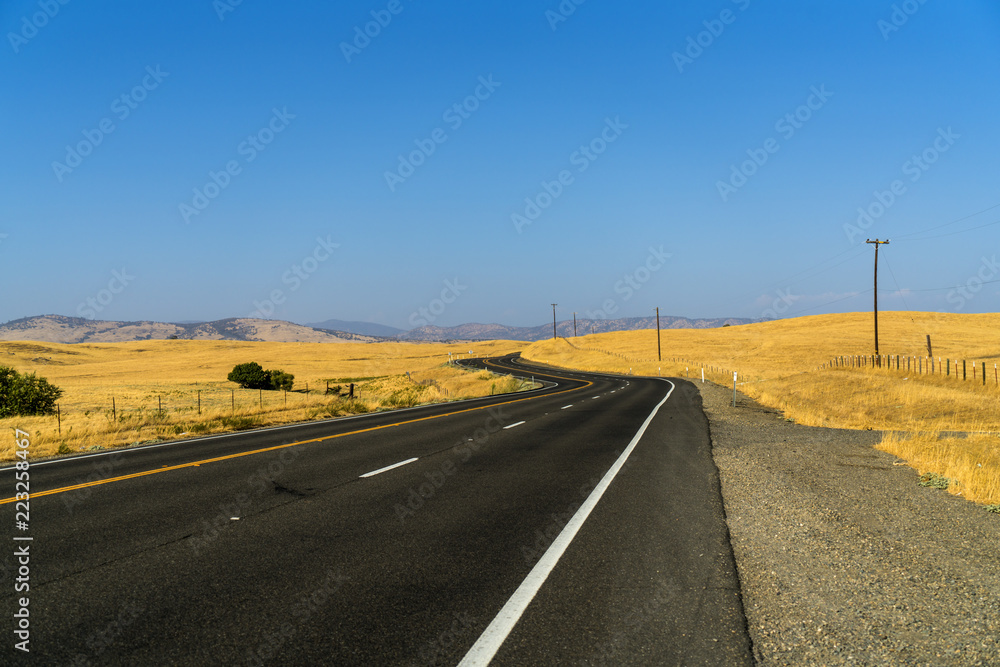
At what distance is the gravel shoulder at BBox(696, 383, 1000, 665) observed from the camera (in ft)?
12.7

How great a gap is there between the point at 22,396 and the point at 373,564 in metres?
31.0

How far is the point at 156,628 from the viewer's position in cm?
406

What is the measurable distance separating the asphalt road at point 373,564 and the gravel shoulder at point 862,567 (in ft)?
1.17

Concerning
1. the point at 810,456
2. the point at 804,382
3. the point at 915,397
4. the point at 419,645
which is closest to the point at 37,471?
the point at 419,645

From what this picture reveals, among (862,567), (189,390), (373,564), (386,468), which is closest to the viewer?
(862,567)

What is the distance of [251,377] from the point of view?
196 feet

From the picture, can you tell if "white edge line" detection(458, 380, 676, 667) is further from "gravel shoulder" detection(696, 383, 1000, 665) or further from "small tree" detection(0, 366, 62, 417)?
"small tree" detection(0, 366, 62, 417)

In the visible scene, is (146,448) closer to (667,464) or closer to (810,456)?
(667,464)

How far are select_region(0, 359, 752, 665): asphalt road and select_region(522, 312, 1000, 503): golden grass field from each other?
16.3ft

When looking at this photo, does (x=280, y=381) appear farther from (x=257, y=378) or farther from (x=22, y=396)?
(x=22, y=396)

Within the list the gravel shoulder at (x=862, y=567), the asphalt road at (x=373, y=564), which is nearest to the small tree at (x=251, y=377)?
the asphalt road at (x=373, y=564)

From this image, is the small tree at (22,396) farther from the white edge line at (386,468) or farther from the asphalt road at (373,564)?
the white edge line at (386,468)

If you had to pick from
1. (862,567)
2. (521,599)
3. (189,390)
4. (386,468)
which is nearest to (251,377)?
(189,390)

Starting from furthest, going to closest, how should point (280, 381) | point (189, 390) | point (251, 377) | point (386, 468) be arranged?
point (280, 381)
point (251, 377)
point (189, 390)
point (386, 468)
